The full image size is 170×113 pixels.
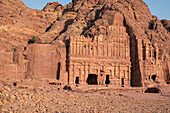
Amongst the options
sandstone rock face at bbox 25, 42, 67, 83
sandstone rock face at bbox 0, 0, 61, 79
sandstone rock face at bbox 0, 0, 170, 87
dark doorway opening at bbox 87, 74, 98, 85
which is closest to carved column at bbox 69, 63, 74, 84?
sandstone rock face at bbox 0, 0, 170, 87

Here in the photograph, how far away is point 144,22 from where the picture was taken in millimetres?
51750

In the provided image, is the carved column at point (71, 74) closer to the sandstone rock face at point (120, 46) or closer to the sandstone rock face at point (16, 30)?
the sandstone rock face at point (120, 46)

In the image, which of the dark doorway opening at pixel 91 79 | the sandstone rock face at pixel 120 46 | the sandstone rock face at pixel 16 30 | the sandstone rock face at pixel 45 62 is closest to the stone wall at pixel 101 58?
the sandstone rock face at pixel 120 46

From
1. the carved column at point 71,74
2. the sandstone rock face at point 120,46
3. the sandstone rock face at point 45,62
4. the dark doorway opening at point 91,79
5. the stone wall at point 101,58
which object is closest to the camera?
the sandstone rock face at point 45,62

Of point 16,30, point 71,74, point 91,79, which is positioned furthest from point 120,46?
point 16,30

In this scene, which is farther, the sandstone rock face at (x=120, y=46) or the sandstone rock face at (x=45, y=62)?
the sandstone rock face at (x=120, y=46)

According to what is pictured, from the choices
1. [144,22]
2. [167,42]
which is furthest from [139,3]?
[167,42]

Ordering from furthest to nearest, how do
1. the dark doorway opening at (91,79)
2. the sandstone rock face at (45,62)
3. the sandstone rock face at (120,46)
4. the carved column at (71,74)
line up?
1. the dark doorway opening at (91,79)
2. the sandstone rock face at (120,46)
3. the carved column at (71,74)
4. the sandstone rock face at (45,62)

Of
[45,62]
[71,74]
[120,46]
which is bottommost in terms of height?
[71,74]

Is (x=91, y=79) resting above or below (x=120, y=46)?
below

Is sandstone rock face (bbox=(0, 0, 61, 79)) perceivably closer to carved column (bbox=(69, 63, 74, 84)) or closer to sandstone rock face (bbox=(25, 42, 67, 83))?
sandstone rock face (bbox=(25, 42, 67, 83))

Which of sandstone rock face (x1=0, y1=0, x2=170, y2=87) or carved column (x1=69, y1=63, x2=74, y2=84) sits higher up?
sandstone rock face (x1=0, y1=0, x2=170, y2=87)

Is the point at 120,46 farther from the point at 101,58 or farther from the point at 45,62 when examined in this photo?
the point at 45,62

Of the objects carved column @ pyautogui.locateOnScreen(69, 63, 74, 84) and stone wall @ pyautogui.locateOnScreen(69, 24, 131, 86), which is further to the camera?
stone wall @ pyautogui.locateOnScreen(69, 24, 131, 86)
